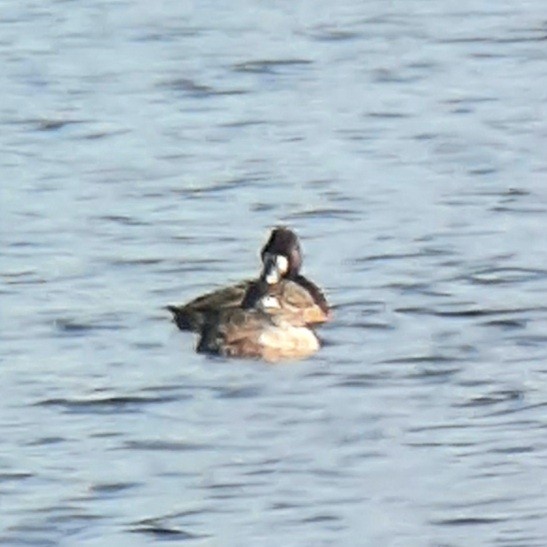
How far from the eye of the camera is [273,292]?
56.3ft

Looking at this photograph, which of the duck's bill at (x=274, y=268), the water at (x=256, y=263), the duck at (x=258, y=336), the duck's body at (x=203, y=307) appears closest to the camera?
the water at (x=256, y=263)

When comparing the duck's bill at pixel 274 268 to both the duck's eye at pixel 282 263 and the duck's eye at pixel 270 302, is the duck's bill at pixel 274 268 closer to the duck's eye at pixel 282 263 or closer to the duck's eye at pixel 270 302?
the duck's eye at pixel 282 263

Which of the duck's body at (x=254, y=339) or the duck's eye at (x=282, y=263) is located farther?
the duck's eye at (x=282, y=263)

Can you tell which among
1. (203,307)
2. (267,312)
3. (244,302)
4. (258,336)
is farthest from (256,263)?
(258,336)

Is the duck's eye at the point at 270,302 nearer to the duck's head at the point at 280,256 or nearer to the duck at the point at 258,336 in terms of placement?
the duck's head at the point at 280,256

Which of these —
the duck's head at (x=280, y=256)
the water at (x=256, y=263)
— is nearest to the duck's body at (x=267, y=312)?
the duck's head at (x=280, y=256)

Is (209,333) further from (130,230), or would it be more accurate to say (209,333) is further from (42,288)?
(130,230)

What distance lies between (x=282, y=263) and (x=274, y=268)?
7 centimetres

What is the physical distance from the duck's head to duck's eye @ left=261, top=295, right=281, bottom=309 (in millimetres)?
107

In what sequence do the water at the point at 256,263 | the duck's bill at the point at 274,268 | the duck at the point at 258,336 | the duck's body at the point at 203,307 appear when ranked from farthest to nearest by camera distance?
the duck's bill at the point at 274,268
the duck's body at the point at 203,307
the duck at the point at 258,336
the water at the point at 256,263

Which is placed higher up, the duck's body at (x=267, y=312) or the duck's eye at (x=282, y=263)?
the duck's eye at (x=282, y=263)

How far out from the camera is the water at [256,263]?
1301 cm

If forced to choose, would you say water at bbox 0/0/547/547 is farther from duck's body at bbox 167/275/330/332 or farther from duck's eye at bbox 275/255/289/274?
duck's eye at bbox 275/255/289/274

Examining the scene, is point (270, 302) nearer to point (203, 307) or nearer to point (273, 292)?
point (273, 292)
